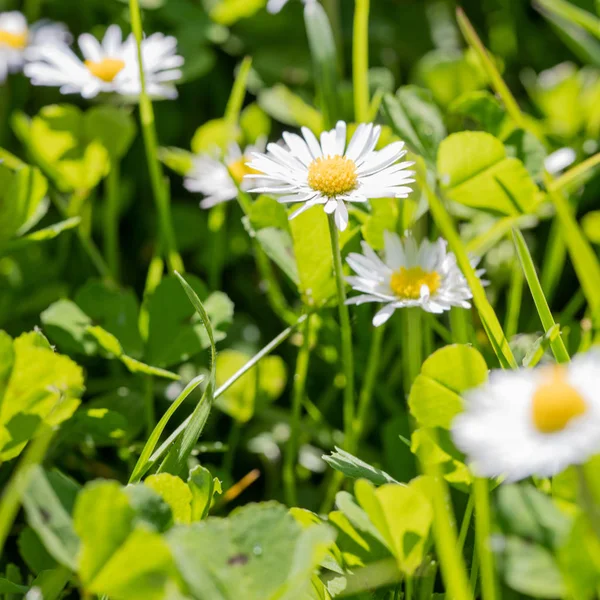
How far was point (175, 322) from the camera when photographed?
94 centimetres

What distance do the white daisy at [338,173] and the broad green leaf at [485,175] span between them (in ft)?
0.42

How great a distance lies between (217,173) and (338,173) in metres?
0.43

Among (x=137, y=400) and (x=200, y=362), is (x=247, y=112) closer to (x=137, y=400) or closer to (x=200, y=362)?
(x=200, y=362)

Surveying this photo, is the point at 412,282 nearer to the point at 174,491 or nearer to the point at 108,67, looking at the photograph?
the point at 174,491

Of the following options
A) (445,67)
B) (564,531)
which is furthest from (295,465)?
(445,67)

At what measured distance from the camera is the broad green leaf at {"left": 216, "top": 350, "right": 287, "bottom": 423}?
1004mm

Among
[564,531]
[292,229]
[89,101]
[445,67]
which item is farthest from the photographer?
[89,101]

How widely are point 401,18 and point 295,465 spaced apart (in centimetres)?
96

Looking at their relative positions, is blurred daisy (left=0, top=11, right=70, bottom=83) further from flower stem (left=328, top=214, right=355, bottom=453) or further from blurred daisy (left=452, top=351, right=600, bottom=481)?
blurred daisy (left=452, top=351, right=600, bottom=481)

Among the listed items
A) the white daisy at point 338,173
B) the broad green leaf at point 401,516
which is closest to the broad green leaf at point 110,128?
the white daisy at point 338,173

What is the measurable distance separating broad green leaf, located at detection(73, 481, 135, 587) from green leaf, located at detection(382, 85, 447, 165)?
0.63 metres

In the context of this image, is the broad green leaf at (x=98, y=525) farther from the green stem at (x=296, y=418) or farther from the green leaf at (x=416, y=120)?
the green leaf at (x=416, y=120)

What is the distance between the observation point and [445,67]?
1275 mm

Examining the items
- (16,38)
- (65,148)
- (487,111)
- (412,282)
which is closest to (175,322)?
(412,282)
